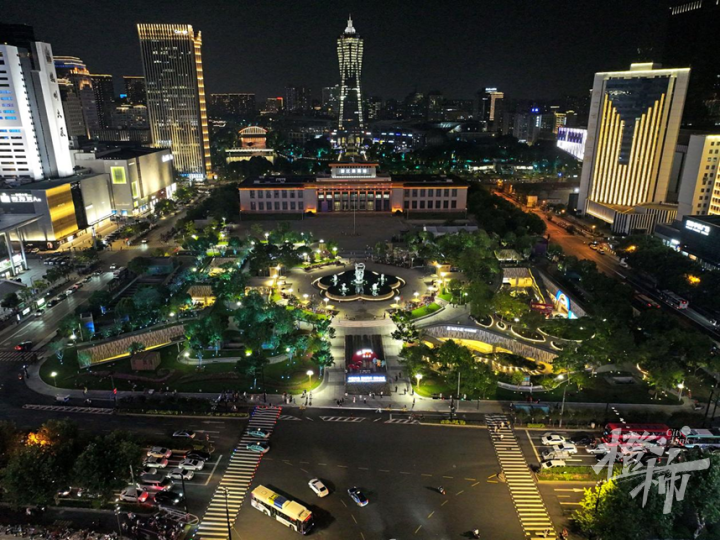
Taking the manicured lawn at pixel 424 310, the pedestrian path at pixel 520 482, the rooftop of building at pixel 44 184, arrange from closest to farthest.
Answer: the pedestrian path at pixel 520 482 → the manicured lawn at pixel 424 310 → the rooftop of building at pixel 44 184

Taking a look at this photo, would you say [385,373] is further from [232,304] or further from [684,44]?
[684,44]

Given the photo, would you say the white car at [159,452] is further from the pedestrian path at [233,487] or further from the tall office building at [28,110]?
the tall office building at [28,110]

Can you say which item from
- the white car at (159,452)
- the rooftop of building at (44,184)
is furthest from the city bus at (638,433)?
the rooftop of building at (44,184)

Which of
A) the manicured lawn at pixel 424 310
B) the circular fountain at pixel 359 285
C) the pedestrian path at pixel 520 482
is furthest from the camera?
the circular fountain at pixel 359 285

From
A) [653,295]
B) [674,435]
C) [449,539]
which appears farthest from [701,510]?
[653,295]

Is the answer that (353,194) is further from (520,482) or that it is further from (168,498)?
(168,498)

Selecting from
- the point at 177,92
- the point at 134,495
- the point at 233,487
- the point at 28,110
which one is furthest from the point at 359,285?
the point at 177,92

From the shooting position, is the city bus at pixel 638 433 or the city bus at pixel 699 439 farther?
the city bus at pixel 638 433
